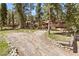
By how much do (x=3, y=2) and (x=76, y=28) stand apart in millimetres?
696

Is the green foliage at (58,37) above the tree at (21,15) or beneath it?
beneath

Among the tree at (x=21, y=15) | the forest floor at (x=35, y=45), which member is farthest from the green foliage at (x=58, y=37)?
Answer: the tree at (x=21, y=15)

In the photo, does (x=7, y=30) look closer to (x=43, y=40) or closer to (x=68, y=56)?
(x=43, y=40)

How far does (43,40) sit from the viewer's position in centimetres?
261

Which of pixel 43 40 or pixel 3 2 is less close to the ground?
pixel 3 2

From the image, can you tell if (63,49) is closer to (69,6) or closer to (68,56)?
(68,56)

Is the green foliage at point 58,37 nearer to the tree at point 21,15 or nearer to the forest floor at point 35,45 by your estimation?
the forest floor at point 35,45

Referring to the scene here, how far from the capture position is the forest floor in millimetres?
2598

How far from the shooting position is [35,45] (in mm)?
2604

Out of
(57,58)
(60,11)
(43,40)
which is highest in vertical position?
(60,11)

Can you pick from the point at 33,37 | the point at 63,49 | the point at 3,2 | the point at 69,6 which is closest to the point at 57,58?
the point at 63,49

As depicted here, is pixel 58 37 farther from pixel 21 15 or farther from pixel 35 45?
pixel 21 15

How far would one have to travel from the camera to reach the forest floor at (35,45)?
8.52 ft

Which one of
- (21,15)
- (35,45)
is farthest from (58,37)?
(21,15)
